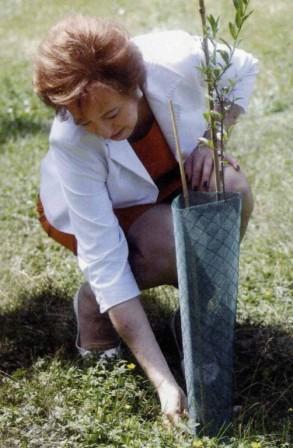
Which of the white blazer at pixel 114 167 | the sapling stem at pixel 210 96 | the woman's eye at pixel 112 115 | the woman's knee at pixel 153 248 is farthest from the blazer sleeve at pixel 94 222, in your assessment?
the sapling stem at pixel 210 96

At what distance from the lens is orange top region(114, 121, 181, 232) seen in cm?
282

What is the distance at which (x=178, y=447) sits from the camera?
240cm

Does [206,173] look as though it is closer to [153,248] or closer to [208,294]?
[153,248]

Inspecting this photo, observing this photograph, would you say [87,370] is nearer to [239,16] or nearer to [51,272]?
[51,272]

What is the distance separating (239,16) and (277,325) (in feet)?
4.39

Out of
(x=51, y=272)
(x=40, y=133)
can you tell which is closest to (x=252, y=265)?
(x=51, y=272)

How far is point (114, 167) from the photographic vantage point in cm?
269

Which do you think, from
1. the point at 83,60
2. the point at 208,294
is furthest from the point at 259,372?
the point at 83,60

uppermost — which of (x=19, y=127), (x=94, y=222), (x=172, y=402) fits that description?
(x=94, y=222)

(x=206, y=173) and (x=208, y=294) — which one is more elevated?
(x=206, y=173)

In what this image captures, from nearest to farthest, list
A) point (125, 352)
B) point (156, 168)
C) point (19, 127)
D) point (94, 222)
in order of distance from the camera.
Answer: point (94, 222), point (156, 168), point (125, 352), point (19, 127)

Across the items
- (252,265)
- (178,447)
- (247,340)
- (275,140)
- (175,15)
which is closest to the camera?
(178,447)

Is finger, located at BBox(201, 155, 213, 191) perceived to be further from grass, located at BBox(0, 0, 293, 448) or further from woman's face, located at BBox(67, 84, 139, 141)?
grass, located at BBox(0, 0, 293, 448)

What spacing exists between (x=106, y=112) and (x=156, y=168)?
1.74 ft
